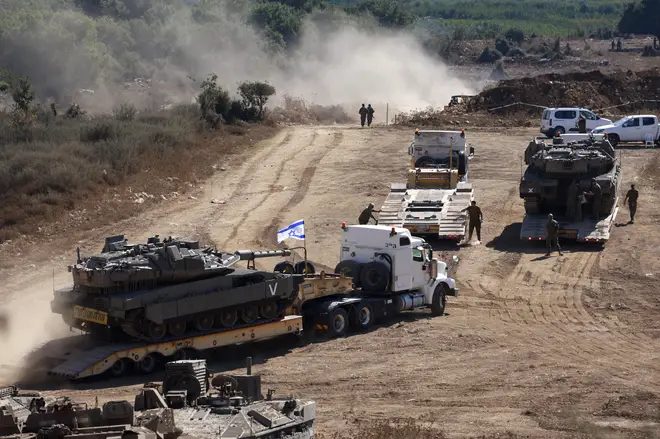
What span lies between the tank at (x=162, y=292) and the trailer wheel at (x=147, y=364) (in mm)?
361

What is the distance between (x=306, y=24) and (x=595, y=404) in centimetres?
6755

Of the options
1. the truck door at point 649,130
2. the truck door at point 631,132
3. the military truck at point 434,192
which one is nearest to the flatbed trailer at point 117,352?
the military truck at point 434,192

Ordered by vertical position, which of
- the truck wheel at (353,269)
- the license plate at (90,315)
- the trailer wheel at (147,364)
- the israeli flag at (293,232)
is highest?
the israeli flag at (293,232)

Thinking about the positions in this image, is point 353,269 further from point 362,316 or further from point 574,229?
point 574,229

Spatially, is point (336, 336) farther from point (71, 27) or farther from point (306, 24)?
point (306, 24)

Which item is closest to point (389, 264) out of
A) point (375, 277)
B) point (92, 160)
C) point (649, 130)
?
point (375, 277)

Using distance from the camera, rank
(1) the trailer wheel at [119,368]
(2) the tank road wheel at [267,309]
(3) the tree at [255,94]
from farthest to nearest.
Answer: (3) the tree at [255,94] < (2) the tank road wheel at [267,309] < (1) the trailer wheel at [119,368]

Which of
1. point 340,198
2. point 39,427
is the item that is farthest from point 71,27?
point 39,427

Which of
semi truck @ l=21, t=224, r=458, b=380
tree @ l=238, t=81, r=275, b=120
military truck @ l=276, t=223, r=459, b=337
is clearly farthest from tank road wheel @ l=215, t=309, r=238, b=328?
tree @ l=238, t=81, r=275, b=120

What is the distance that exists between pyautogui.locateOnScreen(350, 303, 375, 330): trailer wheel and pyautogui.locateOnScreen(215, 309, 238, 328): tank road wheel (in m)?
3.16

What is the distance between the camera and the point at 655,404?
21469 millimetres

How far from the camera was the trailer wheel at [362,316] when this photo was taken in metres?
27.4

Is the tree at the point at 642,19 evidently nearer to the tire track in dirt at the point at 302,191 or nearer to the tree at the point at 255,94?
the tree at the point at 255,94

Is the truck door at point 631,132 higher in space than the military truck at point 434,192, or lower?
higher
